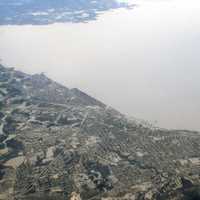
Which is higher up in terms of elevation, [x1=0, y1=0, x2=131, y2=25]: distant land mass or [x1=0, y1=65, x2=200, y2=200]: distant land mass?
[x1=0, y1=0, x2=131, y2=25]: distant land mass

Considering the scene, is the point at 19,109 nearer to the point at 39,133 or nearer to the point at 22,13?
the point at 39,133

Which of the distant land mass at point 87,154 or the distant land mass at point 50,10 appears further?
the distant land mass at point 50,10

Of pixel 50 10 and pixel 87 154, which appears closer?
pixel 87 154

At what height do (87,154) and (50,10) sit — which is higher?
(50,10)

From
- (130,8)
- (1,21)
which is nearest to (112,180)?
(1,21)
